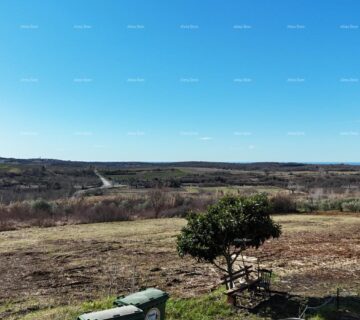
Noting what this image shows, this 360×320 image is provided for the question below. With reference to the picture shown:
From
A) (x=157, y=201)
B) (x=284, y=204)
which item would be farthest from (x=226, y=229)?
(x=284, y=204)

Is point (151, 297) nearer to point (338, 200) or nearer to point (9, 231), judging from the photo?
point (9, 231)

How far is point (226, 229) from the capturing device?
9.57m

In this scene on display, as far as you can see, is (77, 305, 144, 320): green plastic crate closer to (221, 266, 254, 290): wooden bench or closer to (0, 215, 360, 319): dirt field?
(221, 266, 254, 290): wooden bench

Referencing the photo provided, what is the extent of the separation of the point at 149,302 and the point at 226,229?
292cm

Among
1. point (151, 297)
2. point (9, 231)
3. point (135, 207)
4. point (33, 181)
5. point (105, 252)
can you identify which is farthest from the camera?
point (33, 181)

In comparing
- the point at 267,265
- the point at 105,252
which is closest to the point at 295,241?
the point at 267,265

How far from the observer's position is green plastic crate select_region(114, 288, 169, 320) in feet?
23.1

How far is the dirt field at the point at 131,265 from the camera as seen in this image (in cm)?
1115

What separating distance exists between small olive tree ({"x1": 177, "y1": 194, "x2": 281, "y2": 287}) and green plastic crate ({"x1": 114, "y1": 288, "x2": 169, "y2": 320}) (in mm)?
2224

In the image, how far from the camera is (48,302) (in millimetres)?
10344

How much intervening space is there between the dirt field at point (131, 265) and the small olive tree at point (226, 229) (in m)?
1.59

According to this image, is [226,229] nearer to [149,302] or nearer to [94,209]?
[149,302]

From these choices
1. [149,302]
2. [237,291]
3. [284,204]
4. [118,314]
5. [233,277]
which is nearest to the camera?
[118,314]

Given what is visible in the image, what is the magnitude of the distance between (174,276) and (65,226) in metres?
17.8
